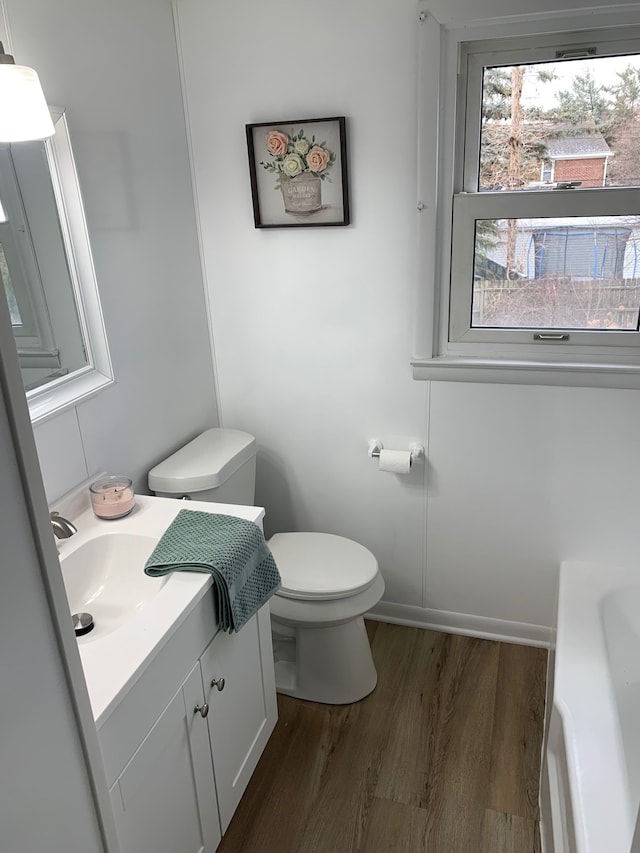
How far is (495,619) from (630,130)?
5.64ft

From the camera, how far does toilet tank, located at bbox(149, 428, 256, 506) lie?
6.77ft

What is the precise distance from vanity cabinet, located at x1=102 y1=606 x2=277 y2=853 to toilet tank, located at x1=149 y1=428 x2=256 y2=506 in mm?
463

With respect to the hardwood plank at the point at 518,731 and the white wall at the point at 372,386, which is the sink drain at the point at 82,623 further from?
the hardwood plank at the point at 518,731

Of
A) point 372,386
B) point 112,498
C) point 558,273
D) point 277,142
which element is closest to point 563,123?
point 558,273

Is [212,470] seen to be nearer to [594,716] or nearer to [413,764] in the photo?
[413,764]

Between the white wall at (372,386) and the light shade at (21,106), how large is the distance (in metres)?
0.95

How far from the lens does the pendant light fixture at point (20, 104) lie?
125 cm

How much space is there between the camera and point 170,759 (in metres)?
A: 1.39

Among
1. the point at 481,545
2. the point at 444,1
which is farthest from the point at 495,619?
the point at 444,1

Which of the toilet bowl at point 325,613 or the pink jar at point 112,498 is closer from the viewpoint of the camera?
the pink jar at point 112,498

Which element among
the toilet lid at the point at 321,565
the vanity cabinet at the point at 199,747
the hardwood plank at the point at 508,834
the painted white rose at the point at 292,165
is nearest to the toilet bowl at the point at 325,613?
the toilet lid at the point at 321,565

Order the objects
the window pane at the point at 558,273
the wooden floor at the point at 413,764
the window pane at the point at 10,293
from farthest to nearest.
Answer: the window pane at the point at 558,273
the wooden floor at the point at 413,764
the window pane at the point at 10,293

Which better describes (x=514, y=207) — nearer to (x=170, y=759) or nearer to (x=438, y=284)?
(x=438, y=284)

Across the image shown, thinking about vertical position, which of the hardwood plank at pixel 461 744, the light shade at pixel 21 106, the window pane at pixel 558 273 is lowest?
the hardwood plank at pixel 461 744
